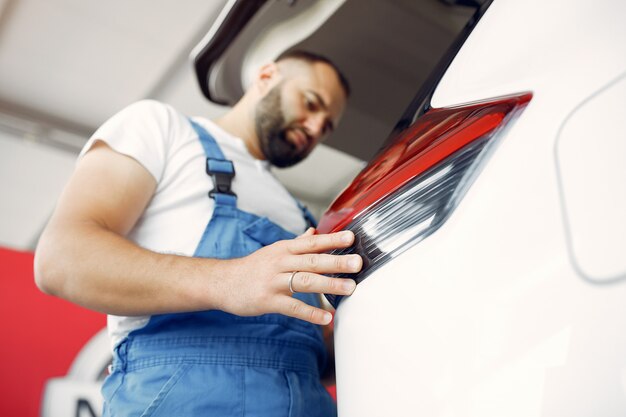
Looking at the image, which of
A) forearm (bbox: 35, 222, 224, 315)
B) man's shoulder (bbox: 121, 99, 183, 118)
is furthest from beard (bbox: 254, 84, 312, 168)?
forearm (bbox: 35, 222, 224, 315)

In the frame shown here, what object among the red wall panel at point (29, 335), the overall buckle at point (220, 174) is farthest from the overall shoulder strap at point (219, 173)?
the red wall panel at point (29, 335)

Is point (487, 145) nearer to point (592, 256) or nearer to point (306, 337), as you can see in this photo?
point (592, 256)

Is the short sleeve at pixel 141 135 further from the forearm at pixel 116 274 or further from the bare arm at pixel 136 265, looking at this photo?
the forearm at pixel 116 274

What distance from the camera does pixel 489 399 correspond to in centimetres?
42

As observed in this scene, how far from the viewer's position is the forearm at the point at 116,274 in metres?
0.74

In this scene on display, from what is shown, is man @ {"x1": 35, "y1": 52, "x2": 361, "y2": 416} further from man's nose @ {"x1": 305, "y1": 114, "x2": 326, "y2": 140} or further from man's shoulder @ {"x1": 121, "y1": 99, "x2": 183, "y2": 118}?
man's nose @ {"x1": 305, "y1": 114, "x2": 326, "y2": 140}

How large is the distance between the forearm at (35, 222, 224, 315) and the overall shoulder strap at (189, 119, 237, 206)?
0.23 metres

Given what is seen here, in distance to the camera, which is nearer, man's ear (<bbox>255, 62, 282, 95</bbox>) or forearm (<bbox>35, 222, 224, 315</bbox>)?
forearm (<bbox>35, 222, 224, 315</bbox>)

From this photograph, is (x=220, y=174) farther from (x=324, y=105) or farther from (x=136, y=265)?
(x=324, y=105)

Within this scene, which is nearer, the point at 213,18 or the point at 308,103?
the point at 308,103

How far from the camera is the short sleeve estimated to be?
0.96 meters

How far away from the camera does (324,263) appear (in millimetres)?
581

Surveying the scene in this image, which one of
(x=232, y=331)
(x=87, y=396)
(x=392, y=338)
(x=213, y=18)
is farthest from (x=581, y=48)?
(x=213, y=18)

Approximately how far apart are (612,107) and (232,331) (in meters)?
0.67
